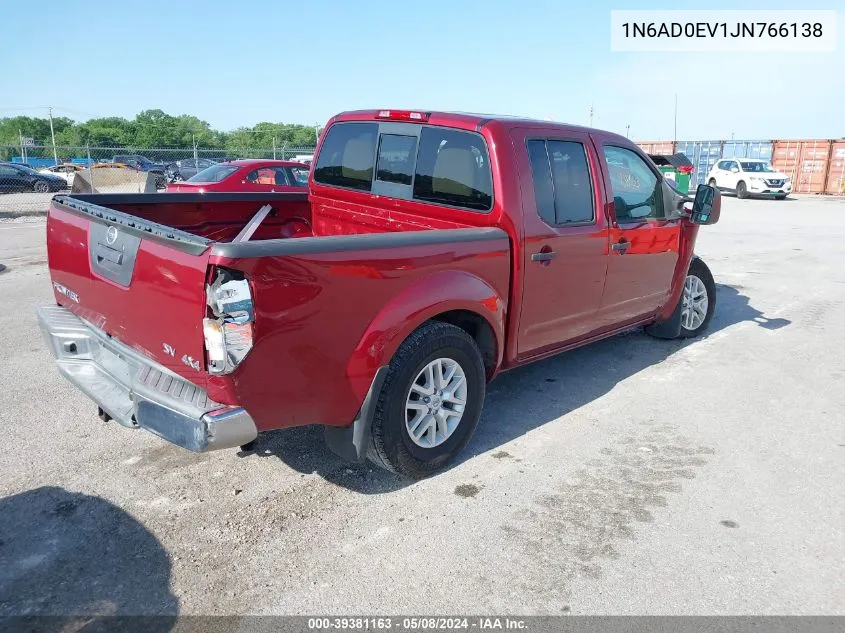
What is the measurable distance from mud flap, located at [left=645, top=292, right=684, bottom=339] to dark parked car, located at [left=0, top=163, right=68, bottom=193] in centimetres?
2764

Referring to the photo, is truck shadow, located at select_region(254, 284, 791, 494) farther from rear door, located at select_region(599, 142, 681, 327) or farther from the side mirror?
the side mirror

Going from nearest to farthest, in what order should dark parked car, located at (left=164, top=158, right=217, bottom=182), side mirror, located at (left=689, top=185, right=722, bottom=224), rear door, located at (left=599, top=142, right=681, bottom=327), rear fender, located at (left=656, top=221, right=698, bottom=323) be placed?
rear door, located at (left=599, top=142, right=681, bottom=327), side mirror, located at (left=689, top=185, right=722, bottom=224), rear fender, located at (left=656, top=221, right=698, bottom=323), dark parked car, located at (left=164, top=158, right=217, bottom=182)

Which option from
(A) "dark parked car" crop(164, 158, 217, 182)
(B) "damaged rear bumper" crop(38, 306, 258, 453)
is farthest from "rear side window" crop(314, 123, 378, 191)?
(A) "dark parked car" crop(164, 158, 217, 182)

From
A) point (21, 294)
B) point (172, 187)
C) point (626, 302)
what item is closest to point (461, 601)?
point (626, 302)

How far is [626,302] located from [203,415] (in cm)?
341

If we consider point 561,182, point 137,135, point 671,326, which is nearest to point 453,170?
point 561,182

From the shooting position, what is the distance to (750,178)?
27.0m

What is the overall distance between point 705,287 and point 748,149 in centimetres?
3206

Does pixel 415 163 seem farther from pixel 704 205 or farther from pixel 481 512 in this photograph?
pixel 704 205

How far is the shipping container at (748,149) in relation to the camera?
33.4 metres

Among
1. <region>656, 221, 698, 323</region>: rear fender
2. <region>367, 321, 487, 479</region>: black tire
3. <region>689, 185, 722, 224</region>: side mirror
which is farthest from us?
<region>656, 221, 698, 323</region>: rear fender

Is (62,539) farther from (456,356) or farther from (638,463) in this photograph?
(638,463)

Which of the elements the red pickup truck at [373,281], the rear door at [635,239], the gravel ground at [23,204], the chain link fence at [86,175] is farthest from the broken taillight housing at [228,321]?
the gravel ground at [23,204]

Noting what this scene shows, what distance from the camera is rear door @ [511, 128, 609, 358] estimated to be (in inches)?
157
